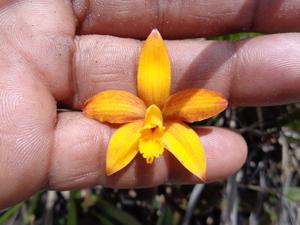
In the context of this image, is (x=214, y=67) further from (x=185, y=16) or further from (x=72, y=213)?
(x=72, y=213)

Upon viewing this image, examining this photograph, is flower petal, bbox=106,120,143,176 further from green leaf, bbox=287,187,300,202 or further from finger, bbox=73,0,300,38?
green leaf, bbox=287,187,300,202

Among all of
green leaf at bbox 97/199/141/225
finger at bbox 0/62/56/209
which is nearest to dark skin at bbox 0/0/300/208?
finger at bbox 0/62/56/209

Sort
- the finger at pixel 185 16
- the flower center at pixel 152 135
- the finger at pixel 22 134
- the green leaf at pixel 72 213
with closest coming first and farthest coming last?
the finger at pixel 22 134 < the flower center at pixel 152 135 < the finger at pixel 185 16 < the green leaf at pixel 72 213

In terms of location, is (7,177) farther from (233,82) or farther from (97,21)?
(233,82)

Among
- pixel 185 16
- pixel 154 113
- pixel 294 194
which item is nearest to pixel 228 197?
pixel 294 194

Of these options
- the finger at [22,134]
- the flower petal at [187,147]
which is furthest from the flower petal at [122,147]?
the finger at [22,134]

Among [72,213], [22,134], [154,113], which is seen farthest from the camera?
[72,213]

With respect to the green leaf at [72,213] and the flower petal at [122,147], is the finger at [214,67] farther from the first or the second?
the green leaf at [72,213]

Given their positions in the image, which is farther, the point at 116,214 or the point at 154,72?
the point at 116,214
